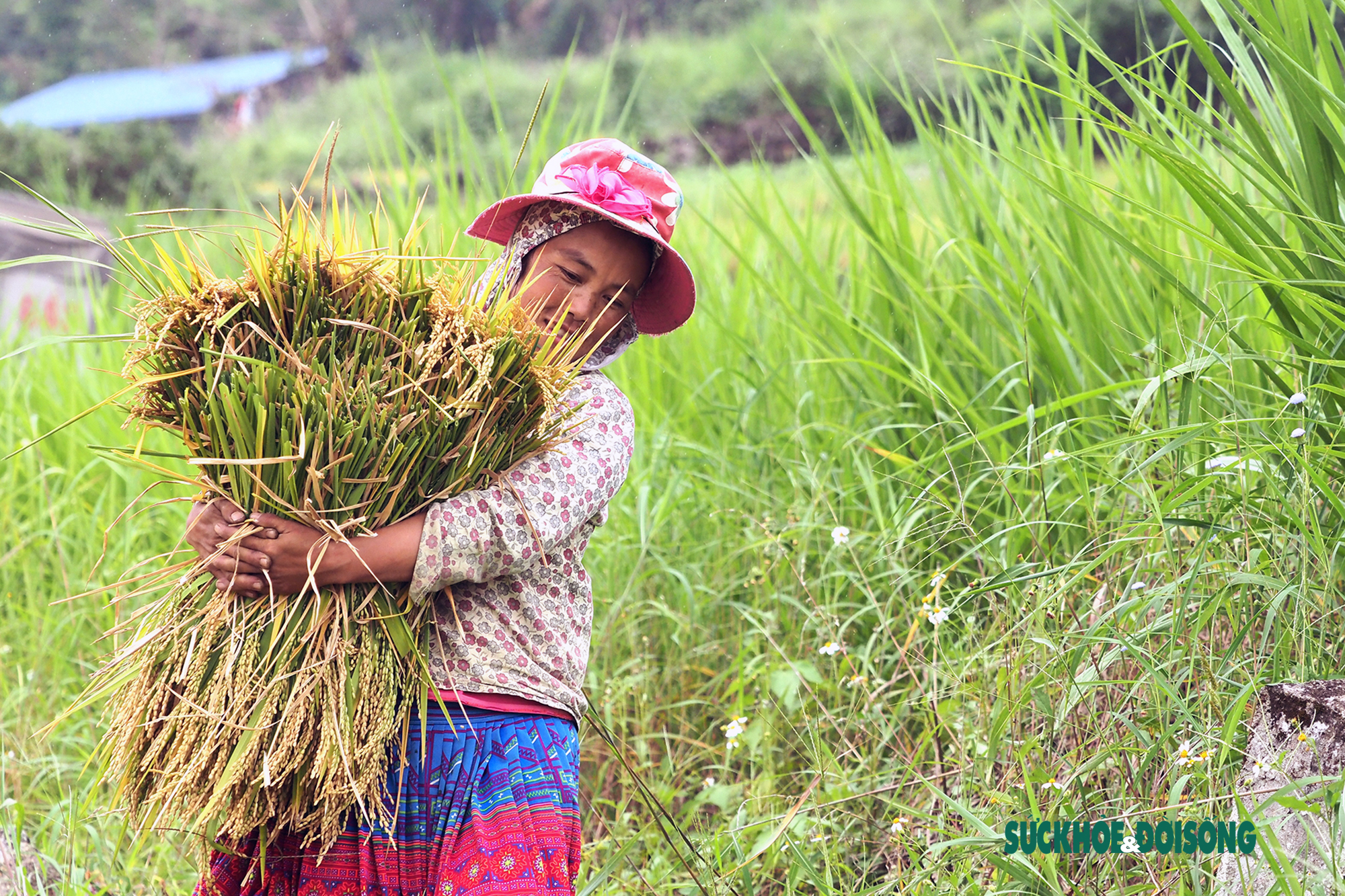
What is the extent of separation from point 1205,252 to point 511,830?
213 cm

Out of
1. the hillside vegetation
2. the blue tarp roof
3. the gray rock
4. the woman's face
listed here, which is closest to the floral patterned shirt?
the woman's face

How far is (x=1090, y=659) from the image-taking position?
182 centimetres

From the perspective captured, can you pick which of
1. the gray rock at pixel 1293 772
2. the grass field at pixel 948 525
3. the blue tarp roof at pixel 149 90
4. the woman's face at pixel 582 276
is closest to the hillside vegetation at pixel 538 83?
the blue tarp roof at pixel 149 90

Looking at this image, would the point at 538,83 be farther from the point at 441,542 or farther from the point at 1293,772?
the point at 1293,772

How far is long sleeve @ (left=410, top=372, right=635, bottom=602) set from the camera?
4.54ft

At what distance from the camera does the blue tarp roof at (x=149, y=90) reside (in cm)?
1389

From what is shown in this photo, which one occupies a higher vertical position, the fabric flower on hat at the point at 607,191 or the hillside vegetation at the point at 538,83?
the hillside vegetation at the point at 538,83

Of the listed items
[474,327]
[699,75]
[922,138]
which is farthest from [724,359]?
[699,75]

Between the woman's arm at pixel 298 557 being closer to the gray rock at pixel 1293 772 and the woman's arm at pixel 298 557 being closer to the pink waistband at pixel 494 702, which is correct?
the pink waistband at pixel 494 702

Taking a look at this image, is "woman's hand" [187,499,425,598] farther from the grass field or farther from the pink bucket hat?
the grass field

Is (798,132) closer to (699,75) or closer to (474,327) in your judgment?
(699,75)

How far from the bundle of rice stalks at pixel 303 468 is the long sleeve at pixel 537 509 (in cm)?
5

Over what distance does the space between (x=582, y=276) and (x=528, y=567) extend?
1.51 feet

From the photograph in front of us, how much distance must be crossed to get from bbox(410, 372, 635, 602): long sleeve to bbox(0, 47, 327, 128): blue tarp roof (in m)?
13.2
